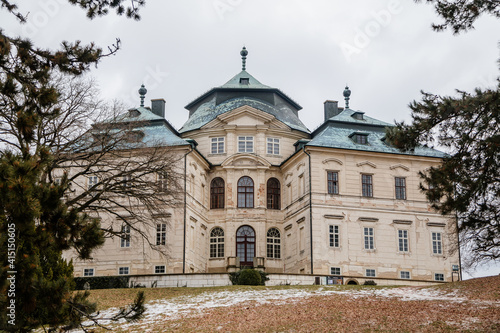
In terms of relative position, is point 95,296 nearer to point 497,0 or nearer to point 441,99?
point 441,99

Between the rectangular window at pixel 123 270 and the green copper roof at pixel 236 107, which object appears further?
the green copper roof at pixel 236 107

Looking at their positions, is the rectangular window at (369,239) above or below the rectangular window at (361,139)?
below

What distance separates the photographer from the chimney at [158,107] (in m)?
47.3

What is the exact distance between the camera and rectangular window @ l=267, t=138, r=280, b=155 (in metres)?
44.2

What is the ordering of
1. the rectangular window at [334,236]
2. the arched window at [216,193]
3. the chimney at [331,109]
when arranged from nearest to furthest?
the rectangular window at [334,236], the arched window at [216,193], the chimney at [331,109]

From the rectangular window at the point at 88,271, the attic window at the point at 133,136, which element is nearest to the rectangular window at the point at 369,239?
the rectangular window at the point at 88,271

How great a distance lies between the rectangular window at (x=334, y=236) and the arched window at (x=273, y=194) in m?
5.48

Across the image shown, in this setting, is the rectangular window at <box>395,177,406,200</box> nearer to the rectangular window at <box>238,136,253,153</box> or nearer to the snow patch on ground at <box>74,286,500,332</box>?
the rectangular window at <box>238,136,253,153</box>

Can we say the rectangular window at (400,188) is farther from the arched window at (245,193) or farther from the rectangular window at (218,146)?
the rectangular window at (218,146)

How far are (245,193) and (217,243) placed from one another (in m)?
3.86

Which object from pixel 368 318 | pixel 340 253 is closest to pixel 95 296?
pixel 368 318

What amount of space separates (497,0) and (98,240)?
10.8 metres

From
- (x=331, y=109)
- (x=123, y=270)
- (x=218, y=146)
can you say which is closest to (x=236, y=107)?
(x=218, y=146)

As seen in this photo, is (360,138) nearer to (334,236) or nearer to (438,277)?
(334,236)
